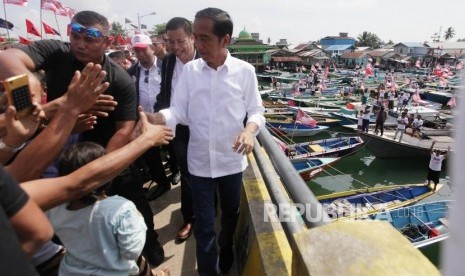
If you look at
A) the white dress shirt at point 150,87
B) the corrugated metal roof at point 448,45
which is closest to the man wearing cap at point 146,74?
the white dress shirt at point 150,87

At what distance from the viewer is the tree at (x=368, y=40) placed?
85.7m

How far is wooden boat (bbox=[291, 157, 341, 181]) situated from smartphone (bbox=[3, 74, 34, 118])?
1483 cm

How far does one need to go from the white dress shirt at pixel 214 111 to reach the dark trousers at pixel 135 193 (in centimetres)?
52

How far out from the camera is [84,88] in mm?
1843

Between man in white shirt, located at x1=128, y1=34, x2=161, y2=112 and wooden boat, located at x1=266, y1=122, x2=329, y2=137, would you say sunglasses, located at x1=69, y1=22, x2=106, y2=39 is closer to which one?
man in white shirt, located at x1=128, y1=34, x2=161, y2=112

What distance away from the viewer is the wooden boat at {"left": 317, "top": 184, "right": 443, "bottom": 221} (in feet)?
37.4

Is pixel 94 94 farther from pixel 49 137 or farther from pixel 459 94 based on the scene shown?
pixel 459 94

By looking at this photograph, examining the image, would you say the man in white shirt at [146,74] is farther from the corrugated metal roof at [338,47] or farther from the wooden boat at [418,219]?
the corrugated metal roof at [338,47]

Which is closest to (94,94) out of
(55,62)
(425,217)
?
(55,62)

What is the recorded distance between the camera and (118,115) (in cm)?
246

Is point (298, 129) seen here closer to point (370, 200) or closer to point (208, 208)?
point (370, 200)

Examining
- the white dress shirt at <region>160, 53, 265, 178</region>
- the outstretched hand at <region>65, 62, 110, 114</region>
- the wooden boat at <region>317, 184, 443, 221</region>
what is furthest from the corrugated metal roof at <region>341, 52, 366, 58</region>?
the outstretched hand at <region>65, 62, 110, 114</region>

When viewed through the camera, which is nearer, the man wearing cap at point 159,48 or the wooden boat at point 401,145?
the man wearing cap at point 159,48

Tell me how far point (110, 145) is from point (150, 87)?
2273 mm
